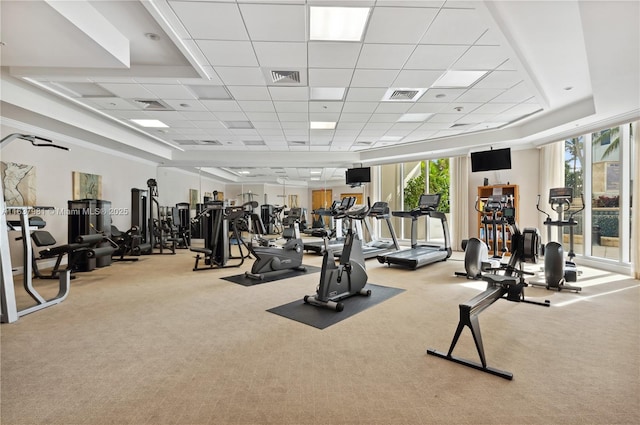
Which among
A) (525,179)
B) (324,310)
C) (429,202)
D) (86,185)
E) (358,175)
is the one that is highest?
(358,175)

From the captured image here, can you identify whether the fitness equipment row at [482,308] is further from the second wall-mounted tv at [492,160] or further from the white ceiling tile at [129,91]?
the white ceiling tile at [129,91]

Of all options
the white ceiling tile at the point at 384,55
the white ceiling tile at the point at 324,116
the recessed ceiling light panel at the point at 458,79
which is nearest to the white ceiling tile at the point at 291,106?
the white ceiling tile at the point at 324,116

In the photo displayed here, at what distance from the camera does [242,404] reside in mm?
1779

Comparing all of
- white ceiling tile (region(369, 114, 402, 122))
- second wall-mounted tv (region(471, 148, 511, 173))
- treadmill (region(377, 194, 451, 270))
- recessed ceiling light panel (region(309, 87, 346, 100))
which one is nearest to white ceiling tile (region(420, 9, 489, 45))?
recessed ceiling light panel (region(309, 87, 346, 100))

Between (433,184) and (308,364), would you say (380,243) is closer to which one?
(433,184)

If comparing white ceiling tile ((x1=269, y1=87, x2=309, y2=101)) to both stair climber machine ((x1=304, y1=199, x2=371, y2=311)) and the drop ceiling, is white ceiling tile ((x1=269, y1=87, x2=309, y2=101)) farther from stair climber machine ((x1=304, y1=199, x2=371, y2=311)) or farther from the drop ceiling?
stair climber machine ((x1=304, y1=199, x2=371, y2=311))

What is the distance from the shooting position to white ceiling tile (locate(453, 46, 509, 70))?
11.9 feet

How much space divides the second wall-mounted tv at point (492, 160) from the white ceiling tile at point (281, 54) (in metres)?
5.29

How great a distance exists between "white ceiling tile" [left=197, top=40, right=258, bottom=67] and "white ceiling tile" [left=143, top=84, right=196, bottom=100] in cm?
109

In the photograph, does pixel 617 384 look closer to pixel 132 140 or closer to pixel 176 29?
pixel 176 29

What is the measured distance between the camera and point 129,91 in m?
4.84

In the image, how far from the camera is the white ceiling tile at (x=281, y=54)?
3.57 m

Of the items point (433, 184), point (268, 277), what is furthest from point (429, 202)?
point (433, 184)

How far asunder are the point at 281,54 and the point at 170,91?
2181mm
